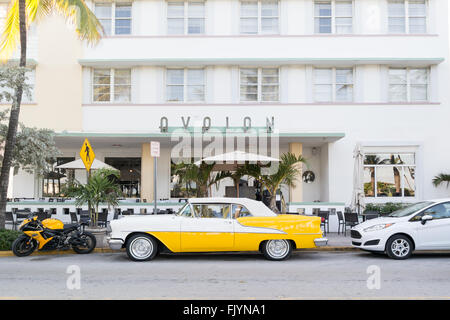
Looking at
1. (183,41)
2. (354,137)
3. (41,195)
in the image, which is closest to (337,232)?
(354,137)

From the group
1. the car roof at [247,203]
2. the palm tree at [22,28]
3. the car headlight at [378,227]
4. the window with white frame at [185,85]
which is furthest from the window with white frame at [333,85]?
the car roof at [247,203]

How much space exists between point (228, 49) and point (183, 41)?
211 centimetres

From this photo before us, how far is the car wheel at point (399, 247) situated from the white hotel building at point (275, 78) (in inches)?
329

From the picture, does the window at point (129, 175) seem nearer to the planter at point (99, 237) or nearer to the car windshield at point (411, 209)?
the planter at point (99, 237)

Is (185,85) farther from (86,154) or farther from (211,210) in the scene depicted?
(211,210)

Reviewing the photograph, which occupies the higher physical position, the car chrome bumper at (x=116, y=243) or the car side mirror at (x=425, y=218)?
the car side mirror at (x=425, y=218)

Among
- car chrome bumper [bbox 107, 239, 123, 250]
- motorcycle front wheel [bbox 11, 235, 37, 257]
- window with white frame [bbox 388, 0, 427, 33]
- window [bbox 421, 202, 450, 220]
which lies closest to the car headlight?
window [bbox 421, 202, 450, 220]

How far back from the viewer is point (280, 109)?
1908 cm

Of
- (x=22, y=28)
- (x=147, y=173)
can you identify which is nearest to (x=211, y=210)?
(x=22, y=28)

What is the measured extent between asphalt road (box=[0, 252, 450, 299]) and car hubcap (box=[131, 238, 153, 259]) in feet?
0.96

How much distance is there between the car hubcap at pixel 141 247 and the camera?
999cm

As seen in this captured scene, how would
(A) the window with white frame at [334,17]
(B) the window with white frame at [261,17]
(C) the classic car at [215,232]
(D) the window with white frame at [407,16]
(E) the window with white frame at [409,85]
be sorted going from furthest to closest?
(B) the window with white frame at [261,17] → (A) the window with white frame at [334,17] → (D) the window with white frame at [407,16] → (E) the window with white frame at [409,85] → (C) the classic car at [215,232]

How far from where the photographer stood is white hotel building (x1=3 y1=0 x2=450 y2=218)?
1886 centimetres

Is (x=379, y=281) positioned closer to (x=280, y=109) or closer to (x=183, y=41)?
(x=280, y=109)
